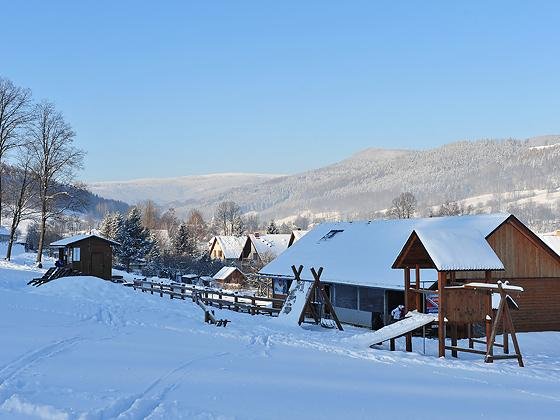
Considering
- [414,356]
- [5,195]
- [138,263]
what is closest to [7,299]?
[414,356]

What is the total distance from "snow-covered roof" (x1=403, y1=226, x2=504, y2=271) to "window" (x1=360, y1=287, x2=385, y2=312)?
10391 millimetres

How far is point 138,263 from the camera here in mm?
79062

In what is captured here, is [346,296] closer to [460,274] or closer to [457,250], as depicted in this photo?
[460,274]

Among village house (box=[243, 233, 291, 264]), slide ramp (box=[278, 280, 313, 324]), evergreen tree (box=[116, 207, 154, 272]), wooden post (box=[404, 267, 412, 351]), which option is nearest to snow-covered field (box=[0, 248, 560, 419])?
wooden post (box=[404, 267, 412, 351])

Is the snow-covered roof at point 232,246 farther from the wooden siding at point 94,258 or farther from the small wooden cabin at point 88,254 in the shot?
the small wooden cabin at point 88,254

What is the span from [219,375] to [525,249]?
20.4 metres

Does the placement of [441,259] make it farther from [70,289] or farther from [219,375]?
[70,289]

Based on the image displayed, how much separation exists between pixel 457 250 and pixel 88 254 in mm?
31575

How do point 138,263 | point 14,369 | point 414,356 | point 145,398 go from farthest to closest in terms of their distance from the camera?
point 138,263 → point 414,356 → point 14,369 → point 145,398

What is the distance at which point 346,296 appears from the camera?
3177 centimetres

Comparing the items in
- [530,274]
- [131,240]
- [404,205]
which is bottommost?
[530,274]

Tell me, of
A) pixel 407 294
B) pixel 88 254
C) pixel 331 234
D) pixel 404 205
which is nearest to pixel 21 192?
pixel 88 254

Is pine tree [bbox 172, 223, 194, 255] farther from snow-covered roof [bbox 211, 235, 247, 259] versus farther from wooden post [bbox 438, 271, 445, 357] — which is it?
wooden post [bbox 438, 271, 445, 357]

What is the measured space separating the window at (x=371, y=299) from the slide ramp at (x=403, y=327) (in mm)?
9665
